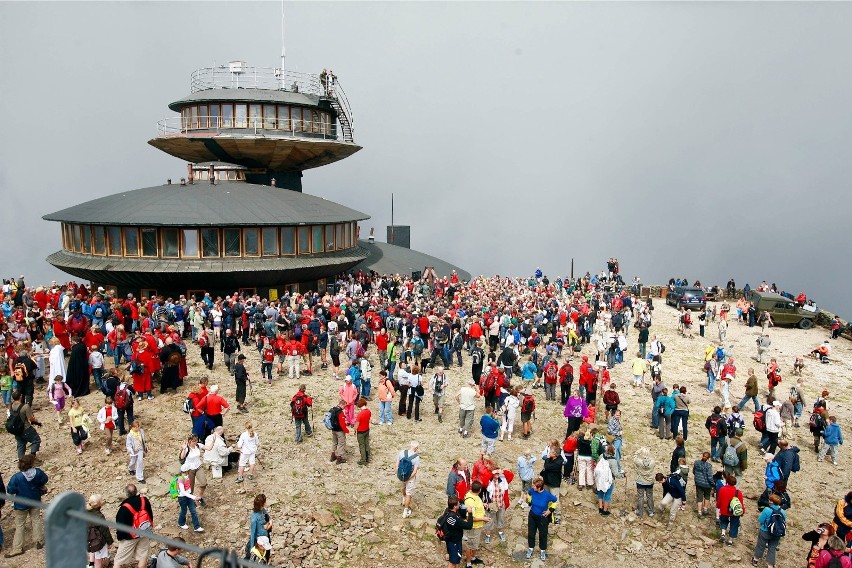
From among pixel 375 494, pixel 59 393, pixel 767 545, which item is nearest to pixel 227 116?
pixel 59 393

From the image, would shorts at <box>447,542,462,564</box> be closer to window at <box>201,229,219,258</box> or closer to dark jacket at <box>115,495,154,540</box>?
dark jacket at <box>115,495,154,540</box>

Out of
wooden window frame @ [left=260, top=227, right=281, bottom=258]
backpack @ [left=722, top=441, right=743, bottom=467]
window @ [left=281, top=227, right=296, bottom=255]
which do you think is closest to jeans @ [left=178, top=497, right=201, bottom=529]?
backpack @ [left=722, top=441, right=743, bottom=467]

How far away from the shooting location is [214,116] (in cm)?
4175

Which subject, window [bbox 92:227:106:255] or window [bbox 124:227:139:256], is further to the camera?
window [bbox 92:227:106:255]

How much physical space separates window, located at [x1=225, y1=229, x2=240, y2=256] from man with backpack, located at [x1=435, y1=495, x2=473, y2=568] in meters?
23.9

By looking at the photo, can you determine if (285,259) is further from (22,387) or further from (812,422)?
(812,422)

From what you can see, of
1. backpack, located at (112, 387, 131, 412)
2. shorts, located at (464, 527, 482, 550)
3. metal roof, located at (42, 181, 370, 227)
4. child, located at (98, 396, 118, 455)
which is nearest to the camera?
shorts, located at (464, 527, 482, 550)

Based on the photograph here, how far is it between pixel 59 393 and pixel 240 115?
2948cm

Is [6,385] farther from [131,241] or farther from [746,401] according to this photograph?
[746,401]

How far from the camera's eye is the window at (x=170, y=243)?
102ft

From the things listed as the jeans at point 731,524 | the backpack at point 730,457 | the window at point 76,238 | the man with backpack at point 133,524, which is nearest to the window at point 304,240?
the window at point 76,238

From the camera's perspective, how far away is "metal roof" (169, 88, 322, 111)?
4134cm

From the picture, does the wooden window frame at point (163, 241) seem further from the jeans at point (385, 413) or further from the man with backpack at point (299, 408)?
the man with backpack at point (299, 408)

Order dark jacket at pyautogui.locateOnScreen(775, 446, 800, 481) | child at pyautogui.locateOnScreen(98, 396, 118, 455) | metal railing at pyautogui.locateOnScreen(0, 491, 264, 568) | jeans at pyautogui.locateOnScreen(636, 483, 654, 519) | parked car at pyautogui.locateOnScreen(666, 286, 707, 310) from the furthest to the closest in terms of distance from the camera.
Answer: parked car at pyautogui.locateOnScreen(666, 286, 707, 310)
child at pyautogui.locateOnScreen(98, 396, 118, 455)
dark jacket at pyautogui.locateOnScreen(775, 446, 800, 481)
jeans at pyautogui.locateOnScreen(636, 483, 654, 519)
metal railing at pyautogui.locateOnScreen(0, 491, 264, 568)
